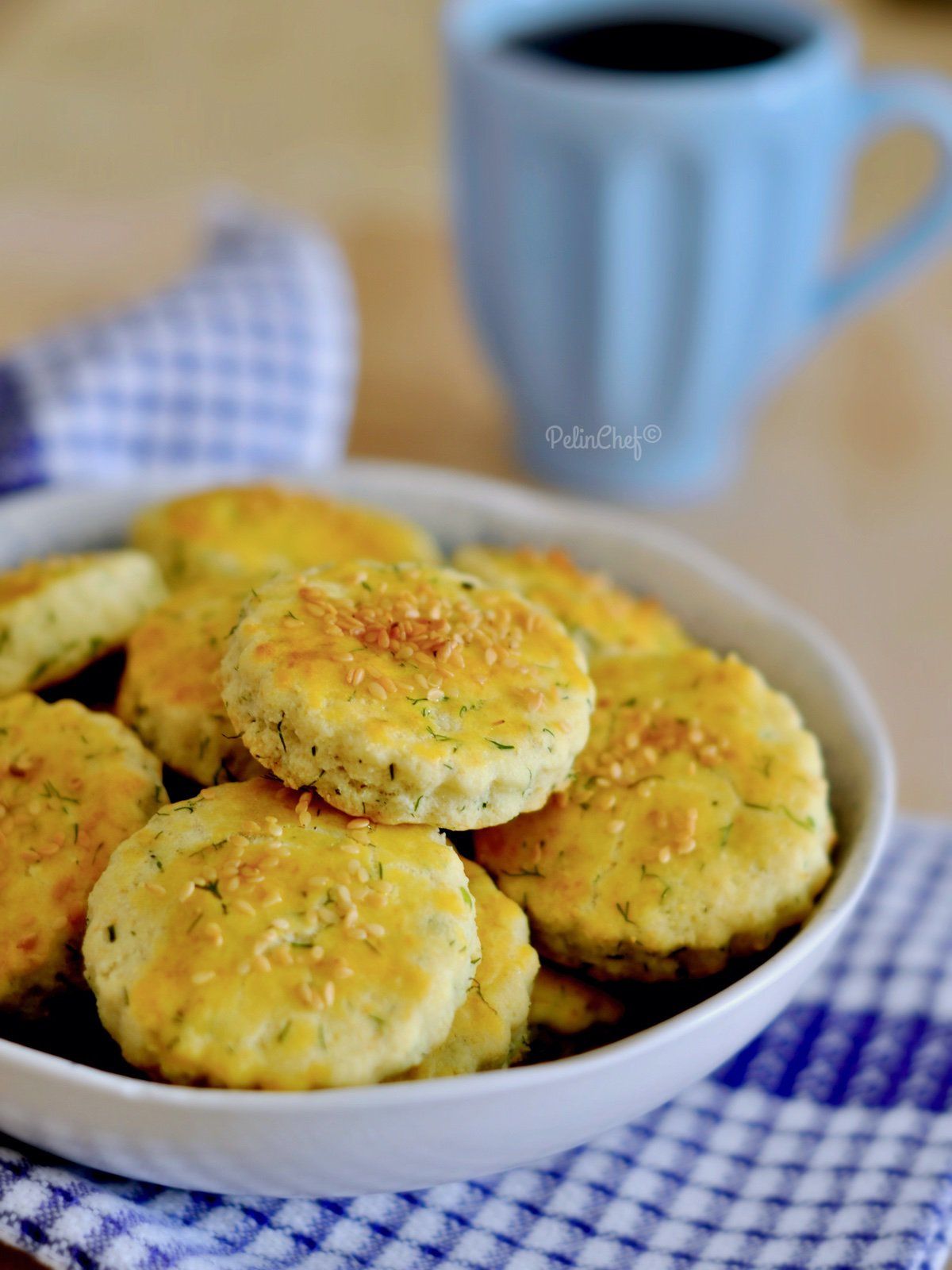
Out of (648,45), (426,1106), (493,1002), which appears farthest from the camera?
(648,45)

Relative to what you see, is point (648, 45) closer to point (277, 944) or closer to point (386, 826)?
point (386, 826)

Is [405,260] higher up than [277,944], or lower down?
lower down

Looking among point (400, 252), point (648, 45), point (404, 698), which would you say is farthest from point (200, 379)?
point (404, 698)

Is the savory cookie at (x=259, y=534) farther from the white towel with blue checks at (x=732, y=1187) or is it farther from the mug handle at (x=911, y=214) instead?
the mug handle at (x=911, y=214)

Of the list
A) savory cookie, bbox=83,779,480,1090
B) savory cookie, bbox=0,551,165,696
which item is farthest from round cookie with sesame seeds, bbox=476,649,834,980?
savory cookie, bbox=0,551,165,696

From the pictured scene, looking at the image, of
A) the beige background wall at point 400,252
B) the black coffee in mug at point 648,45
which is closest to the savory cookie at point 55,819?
the beige background wall at point 400,252

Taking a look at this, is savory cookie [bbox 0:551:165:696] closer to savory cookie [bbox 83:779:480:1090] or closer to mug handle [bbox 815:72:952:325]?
savory cookie [bbox 83:779:480:1090]
